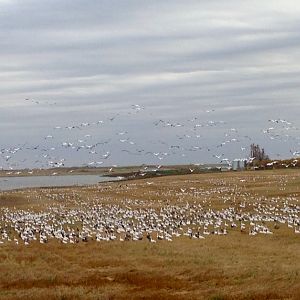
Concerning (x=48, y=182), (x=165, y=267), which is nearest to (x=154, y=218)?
(x=165, y=267)

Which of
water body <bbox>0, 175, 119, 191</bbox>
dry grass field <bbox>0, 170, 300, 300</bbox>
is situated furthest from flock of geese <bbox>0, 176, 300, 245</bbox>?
water body <bbox>0, 175, 119, 191</bbox>

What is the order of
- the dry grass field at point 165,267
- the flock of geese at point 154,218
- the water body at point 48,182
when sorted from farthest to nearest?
the water body at point 48,182
the flock of geese at point 154,218
the dry grass field at point 165,267

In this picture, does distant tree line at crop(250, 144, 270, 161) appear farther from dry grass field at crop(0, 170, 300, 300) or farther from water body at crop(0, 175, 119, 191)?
dry grass field at crop(0, 170, 300, 300)

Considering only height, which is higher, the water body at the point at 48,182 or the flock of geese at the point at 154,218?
the flock of geese at the point at 154,218

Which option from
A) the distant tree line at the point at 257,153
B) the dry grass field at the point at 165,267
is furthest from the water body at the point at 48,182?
the dry grass field at the point at 165,267

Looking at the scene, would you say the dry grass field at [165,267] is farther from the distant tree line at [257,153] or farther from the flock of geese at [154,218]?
the distant tree line at [257,153]

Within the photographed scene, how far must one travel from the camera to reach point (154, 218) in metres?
41.8

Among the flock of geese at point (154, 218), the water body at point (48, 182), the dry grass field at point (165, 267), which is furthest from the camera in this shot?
the water body at point (48, 182)

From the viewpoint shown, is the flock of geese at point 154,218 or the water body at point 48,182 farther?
the water body at point 48,182

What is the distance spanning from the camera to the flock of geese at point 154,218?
35031 millimetres

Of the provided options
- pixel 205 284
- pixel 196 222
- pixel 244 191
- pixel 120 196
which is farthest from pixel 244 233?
pixel 120 196

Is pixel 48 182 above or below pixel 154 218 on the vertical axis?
below

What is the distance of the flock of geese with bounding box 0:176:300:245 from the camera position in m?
35.0

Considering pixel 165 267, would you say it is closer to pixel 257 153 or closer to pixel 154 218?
pixel 154 218
